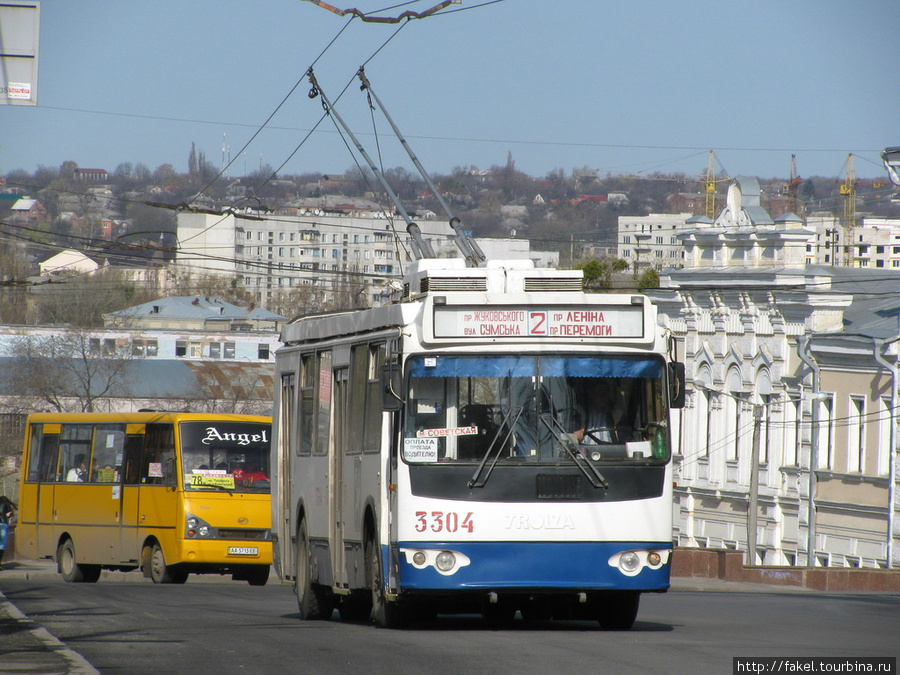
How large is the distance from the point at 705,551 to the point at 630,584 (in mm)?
19608

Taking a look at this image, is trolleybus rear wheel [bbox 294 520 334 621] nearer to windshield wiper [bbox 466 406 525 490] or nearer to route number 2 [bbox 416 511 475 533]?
route number 2 [bbox 416 511 475 533]

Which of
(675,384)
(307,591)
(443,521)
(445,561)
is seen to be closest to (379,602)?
(445,561)

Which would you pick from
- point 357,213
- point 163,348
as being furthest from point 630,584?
point 357,213

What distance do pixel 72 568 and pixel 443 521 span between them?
16526 mm

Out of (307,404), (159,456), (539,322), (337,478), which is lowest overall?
(159,456)

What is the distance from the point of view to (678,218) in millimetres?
138125

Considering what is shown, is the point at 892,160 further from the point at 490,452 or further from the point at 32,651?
the point at 32,651

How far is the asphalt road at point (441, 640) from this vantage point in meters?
9.86

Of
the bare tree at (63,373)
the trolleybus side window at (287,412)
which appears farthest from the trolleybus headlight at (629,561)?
the bare tree at (63,373)

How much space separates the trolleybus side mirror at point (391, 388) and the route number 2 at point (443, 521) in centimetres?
84

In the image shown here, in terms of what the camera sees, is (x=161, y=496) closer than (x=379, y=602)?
No

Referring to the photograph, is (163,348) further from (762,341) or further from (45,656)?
(45,656)

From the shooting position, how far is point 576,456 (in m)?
11.9

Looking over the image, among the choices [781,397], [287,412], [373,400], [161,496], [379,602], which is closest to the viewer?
[379,602]
